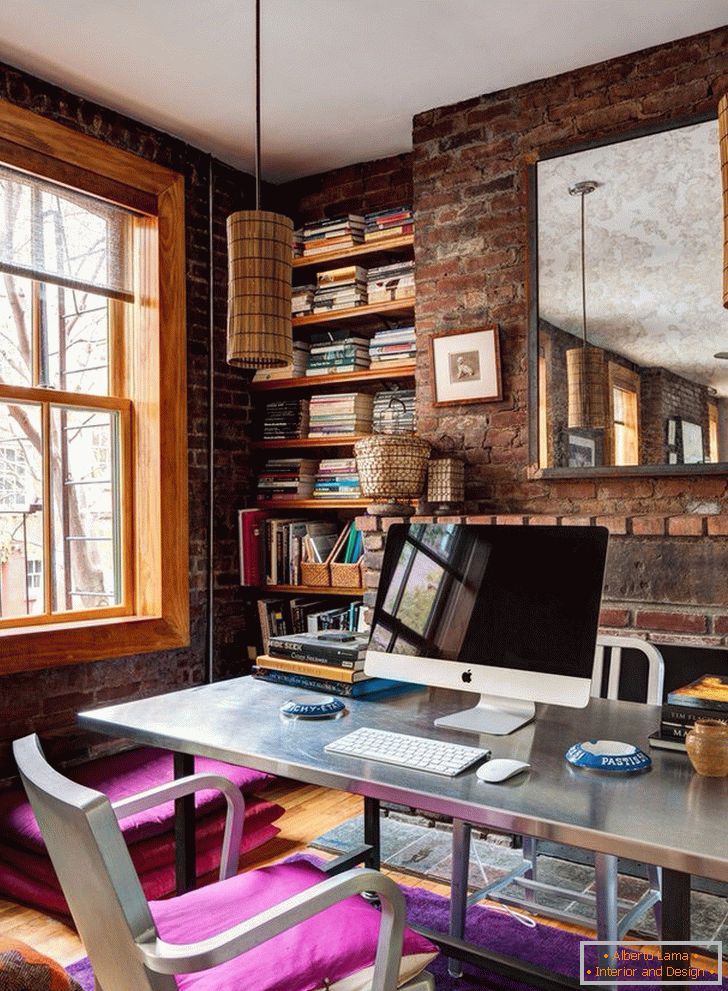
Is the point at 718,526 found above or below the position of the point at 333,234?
below

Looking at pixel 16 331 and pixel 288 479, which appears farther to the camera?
pixel 288 479

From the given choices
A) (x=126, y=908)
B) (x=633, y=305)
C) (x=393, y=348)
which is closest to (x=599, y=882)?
(x=126, y=908)

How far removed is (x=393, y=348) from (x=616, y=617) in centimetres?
164

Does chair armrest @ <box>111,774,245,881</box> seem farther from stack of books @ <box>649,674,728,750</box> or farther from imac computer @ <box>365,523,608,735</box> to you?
stack of books @ <box>649,674,728,750</box>

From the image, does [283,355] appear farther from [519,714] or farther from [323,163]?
[323,163]

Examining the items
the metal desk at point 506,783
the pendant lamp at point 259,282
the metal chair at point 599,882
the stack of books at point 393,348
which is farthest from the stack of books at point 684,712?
the stack of books at point 393,348

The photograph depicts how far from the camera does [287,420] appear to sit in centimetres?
427

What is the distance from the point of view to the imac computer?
1.86 metres

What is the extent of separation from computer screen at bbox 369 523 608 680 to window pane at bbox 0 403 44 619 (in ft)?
6.07

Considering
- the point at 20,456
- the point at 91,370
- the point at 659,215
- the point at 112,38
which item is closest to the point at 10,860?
the point at 20,456

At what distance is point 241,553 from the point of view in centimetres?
418

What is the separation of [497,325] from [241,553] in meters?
1.66

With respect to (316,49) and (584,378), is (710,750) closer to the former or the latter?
(584,378)

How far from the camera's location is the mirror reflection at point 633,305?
9.76 ft
